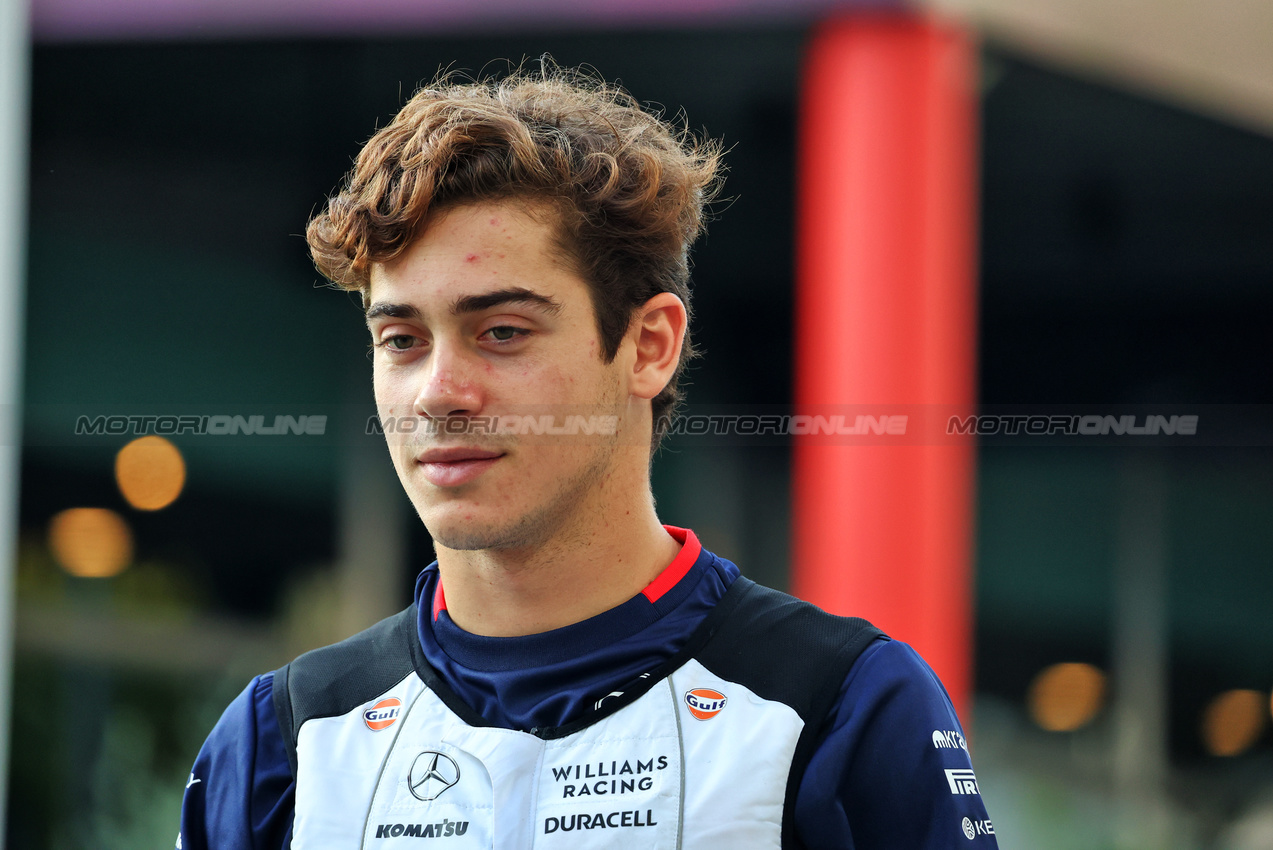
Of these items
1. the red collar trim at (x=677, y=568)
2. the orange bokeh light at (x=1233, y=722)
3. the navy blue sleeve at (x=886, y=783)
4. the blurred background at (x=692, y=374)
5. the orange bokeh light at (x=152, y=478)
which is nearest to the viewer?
the navy blue sleeve at (x=886, y=783)

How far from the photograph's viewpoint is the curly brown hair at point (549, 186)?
1.61m

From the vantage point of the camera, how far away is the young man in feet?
4.82

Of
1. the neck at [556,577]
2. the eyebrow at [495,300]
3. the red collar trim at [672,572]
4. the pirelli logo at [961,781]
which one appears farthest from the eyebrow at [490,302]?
the pirelli logo at [961,781]

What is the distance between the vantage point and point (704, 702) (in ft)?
5.06

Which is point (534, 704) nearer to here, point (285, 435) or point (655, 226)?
point (655, 226)

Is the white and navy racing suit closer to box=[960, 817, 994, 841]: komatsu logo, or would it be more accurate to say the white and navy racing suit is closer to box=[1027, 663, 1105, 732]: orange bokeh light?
box=[960, 817, 994, 841]: komatsu logo

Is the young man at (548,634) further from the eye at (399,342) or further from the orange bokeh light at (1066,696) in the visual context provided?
the orange bokeh light at (1066,696)

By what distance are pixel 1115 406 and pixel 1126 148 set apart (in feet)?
3.69

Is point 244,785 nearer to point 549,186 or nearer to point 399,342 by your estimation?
point 399,342

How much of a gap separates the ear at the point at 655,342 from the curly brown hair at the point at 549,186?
0.03 meters

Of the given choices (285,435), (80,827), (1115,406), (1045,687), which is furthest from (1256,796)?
(80,827)

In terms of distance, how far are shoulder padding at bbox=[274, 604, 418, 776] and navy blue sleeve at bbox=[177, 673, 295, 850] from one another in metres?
0.03

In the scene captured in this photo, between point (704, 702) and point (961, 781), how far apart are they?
0.35m

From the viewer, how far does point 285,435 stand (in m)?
4.99
